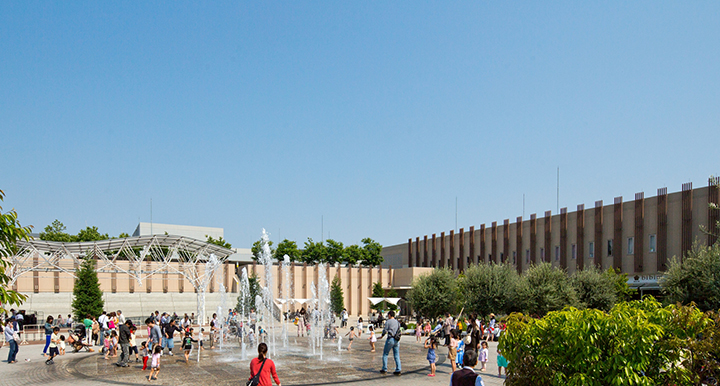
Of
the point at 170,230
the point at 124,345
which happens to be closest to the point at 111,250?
the point at 124,345

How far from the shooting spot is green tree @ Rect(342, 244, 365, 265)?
81312mm

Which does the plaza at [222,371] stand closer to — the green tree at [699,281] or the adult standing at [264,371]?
the adult standing at [264,371]

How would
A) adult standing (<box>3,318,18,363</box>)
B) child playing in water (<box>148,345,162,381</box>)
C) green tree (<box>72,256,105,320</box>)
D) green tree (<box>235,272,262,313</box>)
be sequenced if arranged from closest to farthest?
1. child playing in water (<box>148,345,162,381</box>)
2. adult standing (<box>3,318,18,363</box>)
3. green tree (<box>72,256,105,320</box>)
4. green tree (<box>235,272,262,313</box>)

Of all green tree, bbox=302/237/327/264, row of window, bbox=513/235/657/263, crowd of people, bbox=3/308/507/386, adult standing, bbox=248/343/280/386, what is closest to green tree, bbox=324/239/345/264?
green tree, bbox=302/237/327/264

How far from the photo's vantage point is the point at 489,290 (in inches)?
1559

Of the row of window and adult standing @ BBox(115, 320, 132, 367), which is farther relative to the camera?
the row of window

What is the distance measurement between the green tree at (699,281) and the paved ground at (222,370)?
11.9 meters

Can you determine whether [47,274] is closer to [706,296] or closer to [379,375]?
[379,375]

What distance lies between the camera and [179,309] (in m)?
55.9

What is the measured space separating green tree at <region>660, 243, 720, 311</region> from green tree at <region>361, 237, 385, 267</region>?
5538 centimetres

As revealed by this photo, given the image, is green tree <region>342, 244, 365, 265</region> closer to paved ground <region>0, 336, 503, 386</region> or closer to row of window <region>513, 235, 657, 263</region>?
row of window <region>513, 235, 657, 263</region>

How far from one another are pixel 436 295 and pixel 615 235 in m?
15.5

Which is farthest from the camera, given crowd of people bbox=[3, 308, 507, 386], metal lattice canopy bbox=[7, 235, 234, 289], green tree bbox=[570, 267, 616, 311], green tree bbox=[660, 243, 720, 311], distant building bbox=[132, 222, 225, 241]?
distant building bbox=[132, 222, 225, 241]

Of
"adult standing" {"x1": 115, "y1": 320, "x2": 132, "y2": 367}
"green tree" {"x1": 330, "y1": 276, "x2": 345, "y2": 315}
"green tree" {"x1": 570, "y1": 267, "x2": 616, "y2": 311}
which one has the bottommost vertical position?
"green tree" {"x1": 330, "y1": 276, "x2": 345, "y2": 315}
